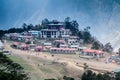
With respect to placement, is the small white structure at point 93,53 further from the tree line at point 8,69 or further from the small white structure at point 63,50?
the tree line at point 8,69

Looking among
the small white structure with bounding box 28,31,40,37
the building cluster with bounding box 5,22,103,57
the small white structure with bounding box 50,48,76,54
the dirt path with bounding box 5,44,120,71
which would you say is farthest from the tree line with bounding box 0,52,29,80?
the small white structure with bounding box 28,31,40,37

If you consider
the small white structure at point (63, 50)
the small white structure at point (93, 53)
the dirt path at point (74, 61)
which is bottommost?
the dirt path at point (74, 61)

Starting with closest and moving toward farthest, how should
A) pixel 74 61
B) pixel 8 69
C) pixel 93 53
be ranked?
pixel 8 69, pixel 74 61, pixel 93 53

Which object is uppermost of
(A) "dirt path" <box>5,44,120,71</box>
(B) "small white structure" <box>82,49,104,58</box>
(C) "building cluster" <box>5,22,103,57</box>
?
(C) "building cluster" <box>5,22,103,57</box>

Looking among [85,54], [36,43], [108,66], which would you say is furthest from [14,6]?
[108,66]

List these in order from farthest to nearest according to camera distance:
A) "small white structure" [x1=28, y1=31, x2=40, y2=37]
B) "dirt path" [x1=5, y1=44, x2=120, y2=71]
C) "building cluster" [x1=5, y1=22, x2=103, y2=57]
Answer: "small white structure" [x1=28, y1=31, x2=40, y2=37]
"building cluster" [x1=5, y1=22, x2=103, y2=57]
"dirt path" [x1=5, y1=44, x2=120, y2=71]

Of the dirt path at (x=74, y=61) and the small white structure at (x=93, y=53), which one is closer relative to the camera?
the dirt path at (x=74, y=61)

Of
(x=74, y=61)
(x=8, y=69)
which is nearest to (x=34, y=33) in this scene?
(x=74, y=61)

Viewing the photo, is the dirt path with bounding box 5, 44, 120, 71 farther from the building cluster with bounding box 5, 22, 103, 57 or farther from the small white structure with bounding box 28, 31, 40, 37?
the small white structure with bounding box 28, 31, 40, 37

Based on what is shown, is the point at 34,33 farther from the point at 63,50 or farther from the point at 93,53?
the point at 93,53

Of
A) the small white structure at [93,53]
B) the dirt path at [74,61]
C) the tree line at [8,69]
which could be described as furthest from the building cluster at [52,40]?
the tree line at [8,69]

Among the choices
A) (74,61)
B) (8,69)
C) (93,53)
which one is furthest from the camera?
(93,53)
